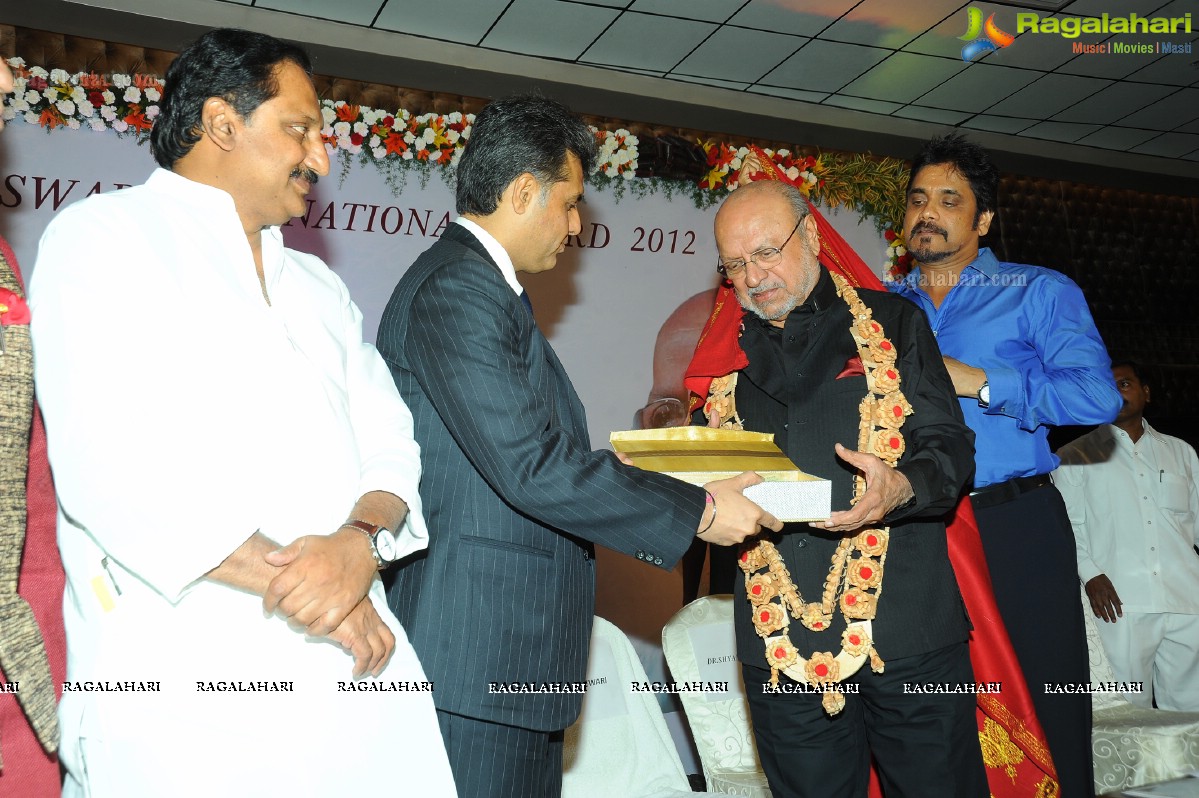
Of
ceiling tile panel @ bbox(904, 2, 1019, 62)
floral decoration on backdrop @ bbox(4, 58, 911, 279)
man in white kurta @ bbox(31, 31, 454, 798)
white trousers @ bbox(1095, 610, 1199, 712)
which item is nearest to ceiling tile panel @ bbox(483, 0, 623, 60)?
floral decoration on backdrop @ bbox(4, 58, 911, 279)

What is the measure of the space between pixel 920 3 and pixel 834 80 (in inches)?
35.4

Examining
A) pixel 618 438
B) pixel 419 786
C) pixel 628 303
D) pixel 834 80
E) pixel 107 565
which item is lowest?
pixel 419 786

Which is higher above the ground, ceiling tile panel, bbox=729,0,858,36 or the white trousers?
ceiling tile panel, bbox=729,0,858,36

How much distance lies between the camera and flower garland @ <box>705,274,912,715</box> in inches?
82.6

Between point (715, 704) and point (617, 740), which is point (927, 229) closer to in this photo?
point (715, 704)

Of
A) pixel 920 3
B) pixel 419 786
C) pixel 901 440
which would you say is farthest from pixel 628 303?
pixel 419 786

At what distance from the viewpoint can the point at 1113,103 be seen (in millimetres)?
6047

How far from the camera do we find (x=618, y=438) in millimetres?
2004

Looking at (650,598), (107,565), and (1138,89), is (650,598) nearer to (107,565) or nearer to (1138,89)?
(107,565)

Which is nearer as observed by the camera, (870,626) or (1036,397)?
(870,626)

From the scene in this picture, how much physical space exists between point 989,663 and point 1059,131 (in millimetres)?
5174

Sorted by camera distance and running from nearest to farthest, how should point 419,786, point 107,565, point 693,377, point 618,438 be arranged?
point 107,565, point 419,786, point 618,438, point 693,377

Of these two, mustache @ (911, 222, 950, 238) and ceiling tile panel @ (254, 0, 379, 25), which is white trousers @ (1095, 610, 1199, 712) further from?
ceiling tile panel @ (254, 0, 379, 25)

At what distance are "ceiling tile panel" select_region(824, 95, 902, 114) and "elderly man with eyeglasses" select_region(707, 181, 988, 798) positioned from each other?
12.3 feet
